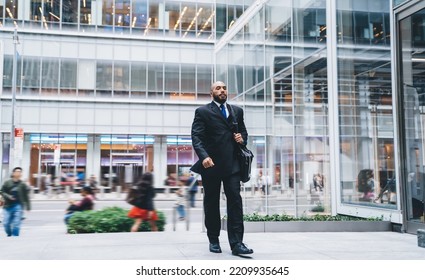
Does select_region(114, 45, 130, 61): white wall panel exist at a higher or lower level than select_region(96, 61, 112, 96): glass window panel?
higher

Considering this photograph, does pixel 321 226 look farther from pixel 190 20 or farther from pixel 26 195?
pixel 190 20

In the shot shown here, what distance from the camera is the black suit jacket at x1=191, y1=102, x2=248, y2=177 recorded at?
16.3 ft

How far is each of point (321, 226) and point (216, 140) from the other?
14.5 ft

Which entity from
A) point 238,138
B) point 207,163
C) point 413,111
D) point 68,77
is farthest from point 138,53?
point 207,163

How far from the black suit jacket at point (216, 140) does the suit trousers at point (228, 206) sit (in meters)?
0.10

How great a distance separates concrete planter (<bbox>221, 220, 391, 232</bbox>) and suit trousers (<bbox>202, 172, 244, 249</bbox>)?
3.47 metres

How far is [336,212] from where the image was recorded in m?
10.6

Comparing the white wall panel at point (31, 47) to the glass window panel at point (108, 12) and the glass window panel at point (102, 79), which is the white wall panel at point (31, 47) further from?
the glass window panel at point (108, 12)

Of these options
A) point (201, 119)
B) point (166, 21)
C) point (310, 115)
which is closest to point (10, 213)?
point (201, 119)

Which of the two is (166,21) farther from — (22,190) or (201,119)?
(201,119)

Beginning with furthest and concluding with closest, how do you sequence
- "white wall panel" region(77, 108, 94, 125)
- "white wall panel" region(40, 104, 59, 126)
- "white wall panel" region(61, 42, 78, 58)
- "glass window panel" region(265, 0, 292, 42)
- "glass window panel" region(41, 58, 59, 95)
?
"white wall panel" region(61, 42, 78, 58)
"white wall panel" region(77, 108, 94, 125)
"glass window panel" region(41, 58, 59, 95)
"white wall panel" region(40, 104, 59, 126)
"glass window panel" region(265, 0, 292, 42)

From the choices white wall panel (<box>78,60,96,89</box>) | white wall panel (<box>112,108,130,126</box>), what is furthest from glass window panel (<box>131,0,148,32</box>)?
white wall panel (<box>112,108,130,126</box>)

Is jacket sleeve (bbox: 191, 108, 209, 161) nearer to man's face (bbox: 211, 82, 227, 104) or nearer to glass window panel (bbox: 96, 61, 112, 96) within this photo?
man's face (bbox: 211, 82, 227, 104)

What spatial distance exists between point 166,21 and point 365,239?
1149 inches
